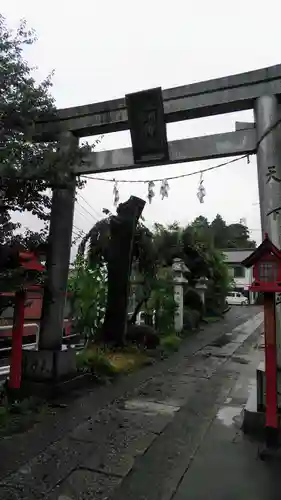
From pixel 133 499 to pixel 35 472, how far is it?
110 cm

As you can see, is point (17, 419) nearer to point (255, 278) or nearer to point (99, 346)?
point (255, 278)

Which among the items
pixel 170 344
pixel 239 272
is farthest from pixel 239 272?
pixel 170 344

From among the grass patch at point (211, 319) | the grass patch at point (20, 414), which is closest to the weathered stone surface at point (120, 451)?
the grass patch at point (20, 414)

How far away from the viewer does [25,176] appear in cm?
511

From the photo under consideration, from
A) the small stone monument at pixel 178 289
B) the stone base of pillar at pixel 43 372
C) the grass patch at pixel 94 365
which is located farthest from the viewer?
the small stone monument at pixel 178 289

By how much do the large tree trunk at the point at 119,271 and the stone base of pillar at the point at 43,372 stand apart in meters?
3.15

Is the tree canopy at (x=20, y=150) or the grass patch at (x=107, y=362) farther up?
the tree canopy at (x=20, y=150)

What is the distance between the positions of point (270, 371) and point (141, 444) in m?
1.82

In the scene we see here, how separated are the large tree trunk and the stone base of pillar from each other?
10.3 feet

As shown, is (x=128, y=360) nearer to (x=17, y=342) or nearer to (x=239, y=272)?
(x=17, y=342)

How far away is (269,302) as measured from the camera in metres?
4.87

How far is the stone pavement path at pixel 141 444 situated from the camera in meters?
3.65

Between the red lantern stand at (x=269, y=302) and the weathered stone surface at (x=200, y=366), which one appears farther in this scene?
the weathered stone surface at (x=200, y=366)

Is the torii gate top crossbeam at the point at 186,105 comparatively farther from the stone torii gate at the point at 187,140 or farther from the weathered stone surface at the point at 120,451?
the weathered stone surface at the point at 120,451
